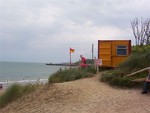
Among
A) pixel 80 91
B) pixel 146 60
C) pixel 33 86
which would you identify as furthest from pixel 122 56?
pixel 80 91

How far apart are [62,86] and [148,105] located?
4107 millimetres

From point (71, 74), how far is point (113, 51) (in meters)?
3.76

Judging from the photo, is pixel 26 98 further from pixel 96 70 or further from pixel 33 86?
pixel 96 70

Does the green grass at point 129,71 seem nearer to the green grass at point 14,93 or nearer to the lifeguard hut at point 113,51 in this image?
the lifeguard hut at point 113,51

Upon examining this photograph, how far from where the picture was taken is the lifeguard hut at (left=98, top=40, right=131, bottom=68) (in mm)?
21406

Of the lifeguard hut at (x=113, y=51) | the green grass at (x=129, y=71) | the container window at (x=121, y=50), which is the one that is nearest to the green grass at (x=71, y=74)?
the green grass at (x=129, y=71)

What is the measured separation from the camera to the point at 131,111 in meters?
11.9

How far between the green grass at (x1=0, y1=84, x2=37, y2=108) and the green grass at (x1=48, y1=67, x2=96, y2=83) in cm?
174

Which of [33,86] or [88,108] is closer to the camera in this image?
[88,108]

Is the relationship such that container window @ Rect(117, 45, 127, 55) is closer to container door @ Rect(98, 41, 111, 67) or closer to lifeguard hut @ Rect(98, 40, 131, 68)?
lifeguard hut @ Rect(98, 40, 131, 68)

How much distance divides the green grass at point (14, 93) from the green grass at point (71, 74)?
174 cm

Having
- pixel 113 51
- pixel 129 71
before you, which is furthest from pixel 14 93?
pixel 113 51

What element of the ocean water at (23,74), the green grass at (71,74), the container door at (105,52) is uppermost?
the container door at (105,52)

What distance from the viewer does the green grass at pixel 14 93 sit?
1712cm
